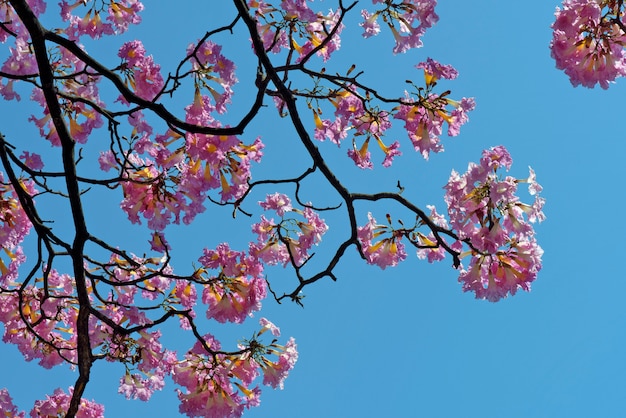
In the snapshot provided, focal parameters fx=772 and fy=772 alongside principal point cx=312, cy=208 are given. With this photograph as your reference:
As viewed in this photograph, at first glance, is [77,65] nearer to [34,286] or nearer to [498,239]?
[34,286]

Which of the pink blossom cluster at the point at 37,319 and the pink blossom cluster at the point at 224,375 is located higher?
the pink blossom cluster at the point at 37,319

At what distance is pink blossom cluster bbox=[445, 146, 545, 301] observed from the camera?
4.04 m

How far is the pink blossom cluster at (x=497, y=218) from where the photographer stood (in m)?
4.04

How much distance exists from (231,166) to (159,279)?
1.29 meters

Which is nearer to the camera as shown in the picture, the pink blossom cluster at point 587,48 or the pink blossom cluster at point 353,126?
the pink blossom cluster at point 587,48

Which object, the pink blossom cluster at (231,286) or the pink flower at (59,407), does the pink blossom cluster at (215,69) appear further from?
the pink flower at (59,407)

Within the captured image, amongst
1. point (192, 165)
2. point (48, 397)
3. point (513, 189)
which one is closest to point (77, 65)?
point (192, 165)

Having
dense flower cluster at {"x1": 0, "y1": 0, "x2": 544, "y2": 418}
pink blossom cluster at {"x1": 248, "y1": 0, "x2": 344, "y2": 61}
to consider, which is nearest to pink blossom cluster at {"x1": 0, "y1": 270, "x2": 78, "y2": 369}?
dense flower cluster at {"x1": 0, "y1": 0, "x2": 544, "y2": 418}

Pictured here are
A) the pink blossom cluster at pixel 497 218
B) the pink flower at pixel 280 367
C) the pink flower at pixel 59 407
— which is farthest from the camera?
the pink flower at pixel 59 407

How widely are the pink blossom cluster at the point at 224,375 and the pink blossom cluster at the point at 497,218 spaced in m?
1.38

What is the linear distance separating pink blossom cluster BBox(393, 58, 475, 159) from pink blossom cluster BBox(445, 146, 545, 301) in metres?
0.53

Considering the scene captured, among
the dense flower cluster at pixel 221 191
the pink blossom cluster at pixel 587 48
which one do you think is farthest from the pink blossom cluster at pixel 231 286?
the pink blossom cluster at pixel 587 48

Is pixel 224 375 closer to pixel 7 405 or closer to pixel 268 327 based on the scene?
pixel 268 327

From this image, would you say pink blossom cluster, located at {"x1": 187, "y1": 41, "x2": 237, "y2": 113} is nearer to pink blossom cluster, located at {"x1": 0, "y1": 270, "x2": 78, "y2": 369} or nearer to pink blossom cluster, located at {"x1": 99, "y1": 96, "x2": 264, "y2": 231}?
pink blossom cluster, located at {"x1": 99, "y1": 96, "x2": 264, "y2": 231}
